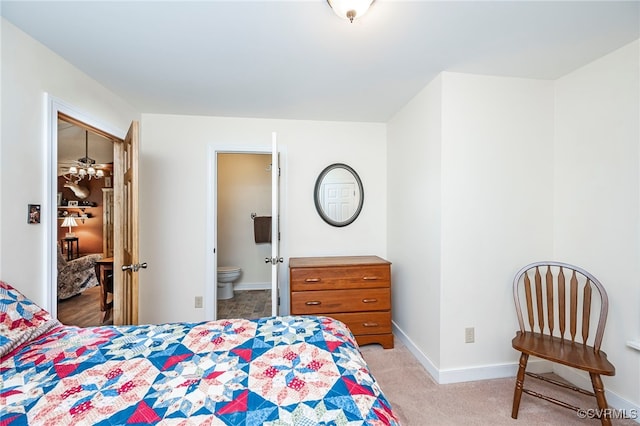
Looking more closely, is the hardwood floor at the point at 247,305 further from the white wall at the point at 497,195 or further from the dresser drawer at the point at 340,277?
the white wall at the point at 497,195

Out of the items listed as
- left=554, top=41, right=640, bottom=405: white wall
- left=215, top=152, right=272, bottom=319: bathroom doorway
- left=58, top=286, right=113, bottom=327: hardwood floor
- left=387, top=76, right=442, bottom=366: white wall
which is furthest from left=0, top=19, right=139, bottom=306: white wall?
left=554, top=41, right=640, bottom=405: white wall

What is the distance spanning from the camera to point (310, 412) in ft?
2.81

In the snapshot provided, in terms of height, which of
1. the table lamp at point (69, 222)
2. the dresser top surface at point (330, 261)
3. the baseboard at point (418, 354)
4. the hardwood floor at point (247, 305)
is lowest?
the hardwood floor at point (247, 305)

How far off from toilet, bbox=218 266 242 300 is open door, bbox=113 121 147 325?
1790 millimetres

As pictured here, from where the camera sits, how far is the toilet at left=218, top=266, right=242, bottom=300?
163 inches

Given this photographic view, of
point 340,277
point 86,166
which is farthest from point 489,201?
point 86,166

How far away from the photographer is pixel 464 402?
1.91m

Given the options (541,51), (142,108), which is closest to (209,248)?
(142,108)

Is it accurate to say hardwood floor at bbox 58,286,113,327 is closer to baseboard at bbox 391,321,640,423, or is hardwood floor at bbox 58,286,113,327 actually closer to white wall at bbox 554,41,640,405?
baseboard at bbox 391,321,640,423

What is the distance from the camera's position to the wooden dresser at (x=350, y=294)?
2.60 meters

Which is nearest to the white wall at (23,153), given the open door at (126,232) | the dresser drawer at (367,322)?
the open door at (126,232)

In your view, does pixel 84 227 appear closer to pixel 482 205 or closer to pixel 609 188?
pixel 482 205

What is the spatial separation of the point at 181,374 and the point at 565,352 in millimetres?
2105

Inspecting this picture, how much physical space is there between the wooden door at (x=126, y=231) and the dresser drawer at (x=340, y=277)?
126cm
